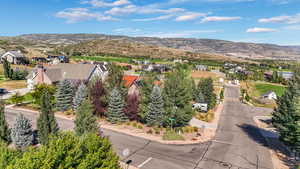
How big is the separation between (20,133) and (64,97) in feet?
→ 54.1

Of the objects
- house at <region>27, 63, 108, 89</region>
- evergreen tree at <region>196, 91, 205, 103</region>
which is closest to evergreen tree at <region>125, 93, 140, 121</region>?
house at <region>27, 63, 108, 89</region>

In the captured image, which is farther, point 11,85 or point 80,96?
point 11,85

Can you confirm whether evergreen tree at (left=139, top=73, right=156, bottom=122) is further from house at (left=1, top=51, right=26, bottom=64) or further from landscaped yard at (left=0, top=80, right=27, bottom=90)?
house at (left=1, top=51, right=26, bottom=64)

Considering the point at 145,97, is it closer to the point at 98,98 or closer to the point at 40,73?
the point at 98,98

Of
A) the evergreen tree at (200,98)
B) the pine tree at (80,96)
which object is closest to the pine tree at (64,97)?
the pine tree at (80,96)

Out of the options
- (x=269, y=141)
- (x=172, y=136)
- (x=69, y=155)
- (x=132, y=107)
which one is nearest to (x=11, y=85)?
(x=132, y=107)

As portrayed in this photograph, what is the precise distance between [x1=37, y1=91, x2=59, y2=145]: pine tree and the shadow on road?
80.7 feet

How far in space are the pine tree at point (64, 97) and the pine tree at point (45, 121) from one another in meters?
15.7

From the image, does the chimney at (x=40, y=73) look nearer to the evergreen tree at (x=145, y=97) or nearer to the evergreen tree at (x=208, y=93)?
the evergreen tree at (x=145, y=97)

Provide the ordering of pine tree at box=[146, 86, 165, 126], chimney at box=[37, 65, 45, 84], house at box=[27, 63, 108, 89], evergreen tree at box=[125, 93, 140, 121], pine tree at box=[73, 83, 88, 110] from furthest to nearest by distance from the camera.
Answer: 1. house at box=[27, 63, 108, 89]
2. chimney at box=[37, 65, 45, 84]
3. pine tree at box=[73, 83, 88, 110]
4. evergreen tree at box=[125, 93, 140, 121]
5. pine tree at box=[146, 86, 165, 126]

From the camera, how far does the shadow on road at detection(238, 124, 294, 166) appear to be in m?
22.9

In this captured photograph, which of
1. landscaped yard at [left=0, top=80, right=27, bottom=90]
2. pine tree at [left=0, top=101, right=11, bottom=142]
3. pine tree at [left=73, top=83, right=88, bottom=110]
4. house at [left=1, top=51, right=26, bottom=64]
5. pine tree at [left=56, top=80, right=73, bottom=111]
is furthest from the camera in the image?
house at [left=1, top=51, right=26, bottom=64]

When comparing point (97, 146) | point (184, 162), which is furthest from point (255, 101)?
point (97, 146)

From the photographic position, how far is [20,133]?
21.3 m
